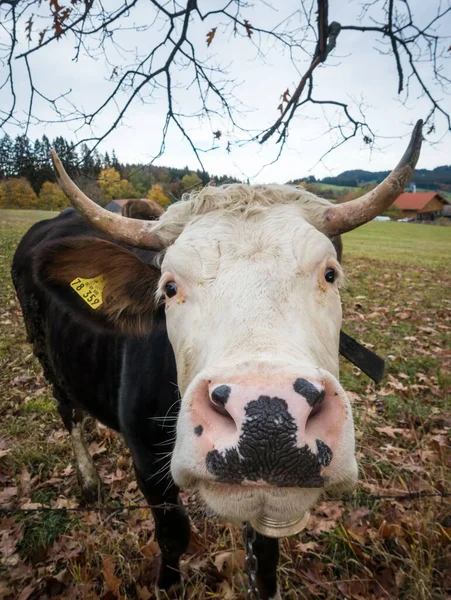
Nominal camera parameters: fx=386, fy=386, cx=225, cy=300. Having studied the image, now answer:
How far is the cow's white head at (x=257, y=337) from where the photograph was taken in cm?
118

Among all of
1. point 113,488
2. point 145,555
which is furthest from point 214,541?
point 113,488

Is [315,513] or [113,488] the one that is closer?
[315,513]

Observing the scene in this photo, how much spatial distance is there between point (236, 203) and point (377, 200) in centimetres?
77

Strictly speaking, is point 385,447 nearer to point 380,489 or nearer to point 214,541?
point 380,489

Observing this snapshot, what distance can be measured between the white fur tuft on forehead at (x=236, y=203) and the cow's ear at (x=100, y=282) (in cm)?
31

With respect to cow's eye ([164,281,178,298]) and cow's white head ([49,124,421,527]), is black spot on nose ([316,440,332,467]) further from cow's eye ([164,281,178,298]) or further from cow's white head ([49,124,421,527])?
cow's eye ([164,281,178,298])

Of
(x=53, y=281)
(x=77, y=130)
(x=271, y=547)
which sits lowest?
(x=271, y=547)

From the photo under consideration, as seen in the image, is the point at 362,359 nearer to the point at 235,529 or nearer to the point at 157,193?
the point at 235,529

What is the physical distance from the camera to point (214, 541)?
3.04 metres

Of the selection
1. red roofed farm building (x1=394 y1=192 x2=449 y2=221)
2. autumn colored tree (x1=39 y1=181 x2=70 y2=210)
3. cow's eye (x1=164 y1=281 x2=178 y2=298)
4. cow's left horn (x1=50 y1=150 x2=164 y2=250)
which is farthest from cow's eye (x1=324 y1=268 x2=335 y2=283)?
red roofed farm building (x1=394 y1=192 x2=449 y2=221)

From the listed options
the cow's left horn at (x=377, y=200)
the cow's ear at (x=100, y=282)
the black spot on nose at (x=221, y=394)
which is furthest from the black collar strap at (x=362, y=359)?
the black spot on nose at (x=221, y=394)

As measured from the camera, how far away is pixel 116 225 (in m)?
2.35

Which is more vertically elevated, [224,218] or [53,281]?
[224,218]

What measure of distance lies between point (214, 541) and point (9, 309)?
292 inches
